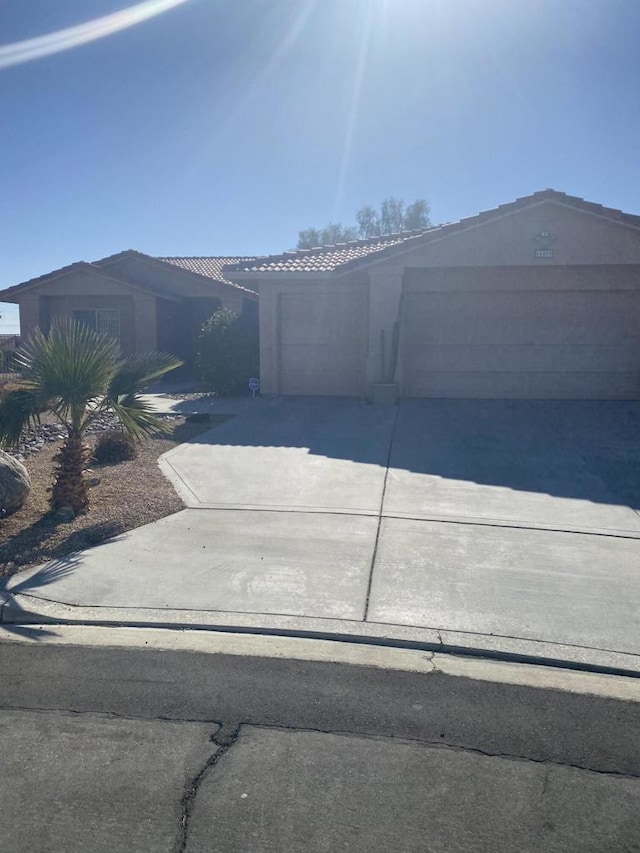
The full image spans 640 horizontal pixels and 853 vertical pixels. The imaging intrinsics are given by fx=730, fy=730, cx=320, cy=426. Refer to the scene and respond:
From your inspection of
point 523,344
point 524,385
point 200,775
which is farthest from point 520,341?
A: point 200,775

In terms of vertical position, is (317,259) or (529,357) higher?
(317,259)

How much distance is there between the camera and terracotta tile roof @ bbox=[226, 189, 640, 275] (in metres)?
14.8

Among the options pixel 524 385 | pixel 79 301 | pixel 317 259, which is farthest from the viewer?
pixel 79 301

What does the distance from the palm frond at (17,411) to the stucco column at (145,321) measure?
1707 cm

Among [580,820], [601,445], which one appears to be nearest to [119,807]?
[580,820]

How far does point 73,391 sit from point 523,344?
11107mm

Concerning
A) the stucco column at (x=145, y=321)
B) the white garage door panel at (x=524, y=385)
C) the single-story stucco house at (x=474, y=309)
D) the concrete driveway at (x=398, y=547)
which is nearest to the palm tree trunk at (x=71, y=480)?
the concrete driveway at (x=398, y=547)

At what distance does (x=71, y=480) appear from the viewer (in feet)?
26.5

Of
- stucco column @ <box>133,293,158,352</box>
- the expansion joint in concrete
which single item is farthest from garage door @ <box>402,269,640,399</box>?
stucco column @ <box>133,293,158,352</box>

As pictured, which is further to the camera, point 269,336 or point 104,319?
point 104,319

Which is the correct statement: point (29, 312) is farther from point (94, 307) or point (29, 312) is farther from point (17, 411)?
point (17, 411)

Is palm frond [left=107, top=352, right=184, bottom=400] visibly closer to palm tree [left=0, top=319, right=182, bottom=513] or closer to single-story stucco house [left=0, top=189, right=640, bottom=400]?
palm tree [left=0, top=319, right=182, bottom=513]

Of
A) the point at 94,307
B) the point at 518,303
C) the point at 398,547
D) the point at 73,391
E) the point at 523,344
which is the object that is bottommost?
the point at 398,547

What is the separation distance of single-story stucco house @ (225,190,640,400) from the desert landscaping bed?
653 cm
